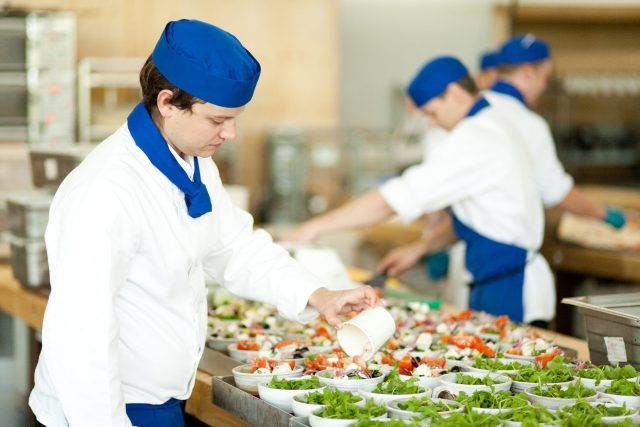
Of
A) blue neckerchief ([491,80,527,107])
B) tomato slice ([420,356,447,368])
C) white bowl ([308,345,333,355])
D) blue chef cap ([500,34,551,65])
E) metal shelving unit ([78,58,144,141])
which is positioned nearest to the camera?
tomato slice ([420,356,447,368])

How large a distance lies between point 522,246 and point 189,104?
2.10 metres

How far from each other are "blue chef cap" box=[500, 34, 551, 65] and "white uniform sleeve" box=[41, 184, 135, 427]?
10.5 ft

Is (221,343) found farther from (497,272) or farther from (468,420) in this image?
(497,272)

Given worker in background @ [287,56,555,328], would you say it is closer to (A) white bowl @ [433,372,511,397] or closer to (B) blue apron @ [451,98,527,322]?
(B) blue apron @ [451,98,527,322]

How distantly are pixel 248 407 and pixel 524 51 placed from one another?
3.00 metres

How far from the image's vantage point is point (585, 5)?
1145cm

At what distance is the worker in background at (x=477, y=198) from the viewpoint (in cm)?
387

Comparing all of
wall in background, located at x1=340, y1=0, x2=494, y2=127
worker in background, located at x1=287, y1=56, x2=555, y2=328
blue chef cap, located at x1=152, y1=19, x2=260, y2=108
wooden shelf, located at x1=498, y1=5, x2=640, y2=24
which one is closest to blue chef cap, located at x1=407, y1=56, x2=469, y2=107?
worker in background, located at x1=287, y1=56, x2=555, y2=328

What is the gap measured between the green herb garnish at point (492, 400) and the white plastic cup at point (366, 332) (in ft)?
0.95

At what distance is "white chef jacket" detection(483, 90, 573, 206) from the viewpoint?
4.70 meters

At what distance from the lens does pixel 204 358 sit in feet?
9.73

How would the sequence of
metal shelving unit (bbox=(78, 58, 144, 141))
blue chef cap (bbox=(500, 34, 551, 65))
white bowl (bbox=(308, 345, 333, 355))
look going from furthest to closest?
metal shelving unit (bbox=(78, 58, 144, 141)) → blue chef cap (bbox=(500, 34, 551, 65)) → white bowl (bbox=(308, 345, 333, 355))

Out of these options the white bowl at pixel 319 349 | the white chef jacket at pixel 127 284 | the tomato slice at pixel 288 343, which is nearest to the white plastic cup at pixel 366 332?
the white chef jacket at pixel 127 284

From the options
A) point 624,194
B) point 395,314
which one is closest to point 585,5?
point 624,194
